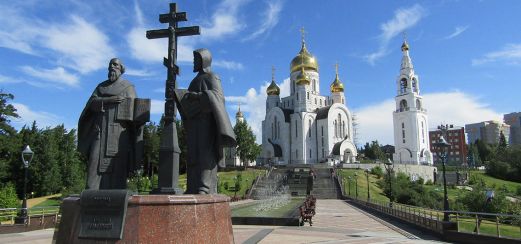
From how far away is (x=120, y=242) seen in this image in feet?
18.6

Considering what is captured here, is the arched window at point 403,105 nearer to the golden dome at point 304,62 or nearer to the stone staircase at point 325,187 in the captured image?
the golden dome at point 304,62

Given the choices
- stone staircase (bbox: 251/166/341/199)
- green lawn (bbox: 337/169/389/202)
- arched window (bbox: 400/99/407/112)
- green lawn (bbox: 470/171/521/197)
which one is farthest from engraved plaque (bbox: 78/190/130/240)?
arched window (bbox: 400/99/407/112)

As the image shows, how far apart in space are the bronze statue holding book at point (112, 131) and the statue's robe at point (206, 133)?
2.84 feet

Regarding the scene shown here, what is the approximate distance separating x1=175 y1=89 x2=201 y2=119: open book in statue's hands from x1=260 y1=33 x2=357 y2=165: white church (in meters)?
59.8

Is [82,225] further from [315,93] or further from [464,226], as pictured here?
[315,93]

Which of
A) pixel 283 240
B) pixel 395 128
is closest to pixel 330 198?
pixel 283 240

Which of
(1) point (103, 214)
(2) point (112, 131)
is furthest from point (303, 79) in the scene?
(1) point (103, 214)

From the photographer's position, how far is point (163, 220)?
5.85 metres

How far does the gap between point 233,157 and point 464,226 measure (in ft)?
203

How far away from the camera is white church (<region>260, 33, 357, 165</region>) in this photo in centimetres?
7062

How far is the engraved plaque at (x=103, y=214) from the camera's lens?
18.7 feet

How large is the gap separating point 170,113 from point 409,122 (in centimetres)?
7508

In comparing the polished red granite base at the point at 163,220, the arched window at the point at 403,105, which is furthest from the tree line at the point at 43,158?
the arched window at the point at 403,105

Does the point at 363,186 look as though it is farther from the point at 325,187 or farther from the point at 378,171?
the point at 378,171
